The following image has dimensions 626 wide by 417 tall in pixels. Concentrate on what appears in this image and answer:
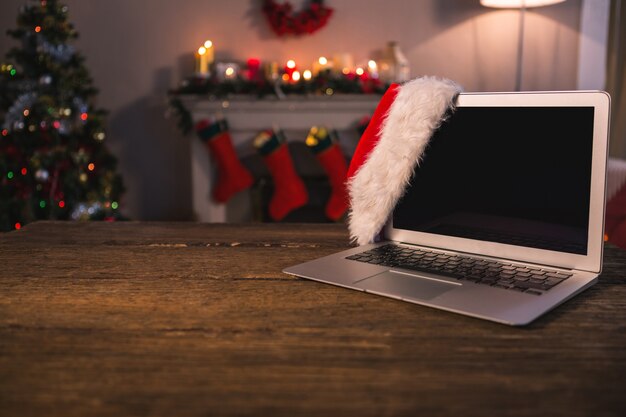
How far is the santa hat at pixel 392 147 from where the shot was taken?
2.99ft

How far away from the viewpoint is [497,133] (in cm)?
88

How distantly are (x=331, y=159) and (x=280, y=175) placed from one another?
29 centimetres

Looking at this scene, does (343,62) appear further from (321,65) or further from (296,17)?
(296,17)

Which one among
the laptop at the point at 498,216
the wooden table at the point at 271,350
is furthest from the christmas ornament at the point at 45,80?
the laptop at the point at 498,216

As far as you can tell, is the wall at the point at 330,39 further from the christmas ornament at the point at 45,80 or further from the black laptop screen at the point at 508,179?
the black laptop screen at the point at 508,179

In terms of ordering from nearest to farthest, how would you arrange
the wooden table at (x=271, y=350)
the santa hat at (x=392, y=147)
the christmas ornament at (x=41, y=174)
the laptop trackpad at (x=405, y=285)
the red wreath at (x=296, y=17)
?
the wooden table at (x=271, y=350) < the laptop trackpad at (x=405, y=285) < the santa hat at (x=392, y=147) < the christmas ornament at (x=41, y=174) < the red wreath at (x=296, y=17)

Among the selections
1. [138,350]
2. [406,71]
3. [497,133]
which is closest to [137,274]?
[138,350]

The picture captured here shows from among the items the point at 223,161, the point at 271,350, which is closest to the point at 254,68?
the point at 223,161

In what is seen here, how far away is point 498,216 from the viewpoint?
88cm

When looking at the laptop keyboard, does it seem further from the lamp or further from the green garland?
the lamp

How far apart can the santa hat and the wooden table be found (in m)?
0.21

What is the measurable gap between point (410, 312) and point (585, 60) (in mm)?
3345

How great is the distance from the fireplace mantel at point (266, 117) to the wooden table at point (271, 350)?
2.43 meters

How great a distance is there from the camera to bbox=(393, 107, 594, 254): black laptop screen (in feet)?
2.59
